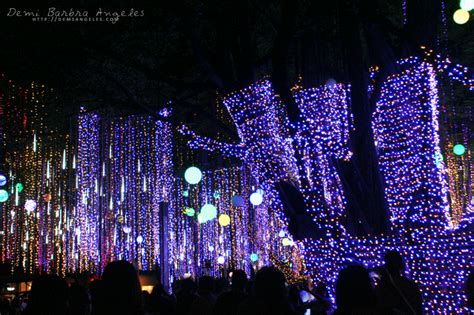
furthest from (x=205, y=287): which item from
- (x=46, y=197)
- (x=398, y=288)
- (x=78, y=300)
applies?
(x=46, y=197)

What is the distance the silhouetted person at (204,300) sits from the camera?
5.16 m

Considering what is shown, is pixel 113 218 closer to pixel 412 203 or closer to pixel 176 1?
pixel 176 1

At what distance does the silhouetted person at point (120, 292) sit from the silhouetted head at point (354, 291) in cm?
114

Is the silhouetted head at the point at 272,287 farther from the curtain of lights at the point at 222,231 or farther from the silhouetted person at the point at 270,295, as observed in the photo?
the curtain of lights at the point at 222,231

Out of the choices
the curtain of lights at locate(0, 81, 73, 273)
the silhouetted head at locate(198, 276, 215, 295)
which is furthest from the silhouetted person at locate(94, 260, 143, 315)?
the curtain of lights at locate(0, 81, 73, 273)

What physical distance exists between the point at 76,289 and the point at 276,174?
3369 millimetres

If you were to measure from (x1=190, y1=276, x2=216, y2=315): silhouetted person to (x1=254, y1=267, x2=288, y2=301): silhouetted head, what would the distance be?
83.0 inches

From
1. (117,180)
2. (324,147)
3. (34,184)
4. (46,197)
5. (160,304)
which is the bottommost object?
(160,304)

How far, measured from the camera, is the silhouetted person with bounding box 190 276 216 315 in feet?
16.9

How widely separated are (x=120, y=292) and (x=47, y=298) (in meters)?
0.51

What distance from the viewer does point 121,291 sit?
2.73 metres

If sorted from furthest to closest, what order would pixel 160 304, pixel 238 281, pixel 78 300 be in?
pixel 160 304 < pixel 78 300 < pixel 238 281

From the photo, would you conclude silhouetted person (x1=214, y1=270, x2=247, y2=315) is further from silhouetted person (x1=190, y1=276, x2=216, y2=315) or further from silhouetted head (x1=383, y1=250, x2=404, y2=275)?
silhouetted head (x1=383, y1=250, x2=404, y2=275)

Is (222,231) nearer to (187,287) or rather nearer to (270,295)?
(187,287)
